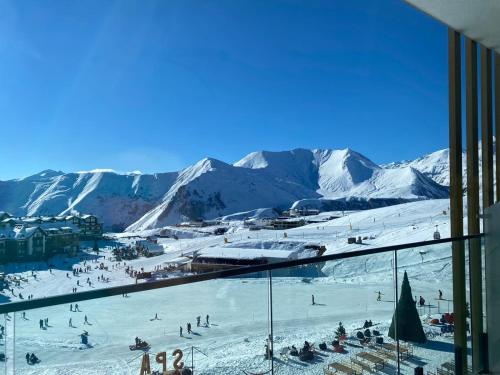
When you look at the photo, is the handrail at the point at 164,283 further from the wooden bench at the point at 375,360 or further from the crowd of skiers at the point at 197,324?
the wooden bench at the point at 375,360

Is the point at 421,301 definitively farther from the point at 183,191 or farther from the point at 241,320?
the point at 183,191

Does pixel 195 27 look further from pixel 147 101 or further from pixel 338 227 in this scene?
pixel 147 101

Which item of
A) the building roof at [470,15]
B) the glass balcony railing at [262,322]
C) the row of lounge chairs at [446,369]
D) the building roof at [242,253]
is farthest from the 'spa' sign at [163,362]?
the building roof at [242,253]

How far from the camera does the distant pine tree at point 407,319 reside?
5.71 feet

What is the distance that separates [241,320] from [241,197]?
4324 centimetres

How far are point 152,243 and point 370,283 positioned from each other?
65.3ft

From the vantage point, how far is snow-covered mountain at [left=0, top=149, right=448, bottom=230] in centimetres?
3184

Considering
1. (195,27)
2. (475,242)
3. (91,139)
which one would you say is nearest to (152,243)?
(91,139)

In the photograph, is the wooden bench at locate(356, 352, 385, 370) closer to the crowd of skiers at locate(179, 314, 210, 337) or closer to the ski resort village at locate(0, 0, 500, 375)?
the ski resort village at locate(0, 0, 500, 375)

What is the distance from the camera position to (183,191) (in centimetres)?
4219

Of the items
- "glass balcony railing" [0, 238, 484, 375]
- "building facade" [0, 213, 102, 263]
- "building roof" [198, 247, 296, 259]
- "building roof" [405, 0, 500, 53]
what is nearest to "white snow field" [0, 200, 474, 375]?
"glass balcony railing" [0, 238, 484, 375]

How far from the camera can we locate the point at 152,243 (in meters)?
20.7

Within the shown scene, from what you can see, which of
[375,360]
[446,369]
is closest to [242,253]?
[446,369]

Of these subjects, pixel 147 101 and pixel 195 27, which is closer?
pixel 195 27
